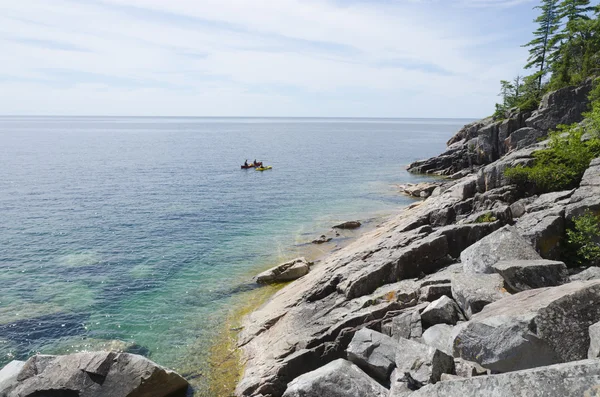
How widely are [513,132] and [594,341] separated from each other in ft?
205

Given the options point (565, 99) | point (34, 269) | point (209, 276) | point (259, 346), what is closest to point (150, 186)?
point (34, 269)

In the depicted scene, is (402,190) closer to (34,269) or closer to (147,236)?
(147,236)

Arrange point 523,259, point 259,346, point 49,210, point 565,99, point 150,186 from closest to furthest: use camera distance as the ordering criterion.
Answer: point 523,259 → point 259,346 → point 49,210 → point 565,99 → point 150,186

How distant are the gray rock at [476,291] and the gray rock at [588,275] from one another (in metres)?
2.45

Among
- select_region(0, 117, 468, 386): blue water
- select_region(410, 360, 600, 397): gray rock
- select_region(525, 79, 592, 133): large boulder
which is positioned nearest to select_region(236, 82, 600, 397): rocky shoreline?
select_region(410, 360, 600, 397): gray rock

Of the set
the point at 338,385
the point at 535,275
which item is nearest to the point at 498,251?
the point at 535,275

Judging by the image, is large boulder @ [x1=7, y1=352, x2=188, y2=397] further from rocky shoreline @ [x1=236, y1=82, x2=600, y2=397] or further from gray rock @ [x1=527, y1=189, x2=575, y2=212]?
gray rock @ [x1=527, y1=189, x2=575, y2=212]

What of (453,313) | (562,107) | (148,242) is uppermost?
(562,107)

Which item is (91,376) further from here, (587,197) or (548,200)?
(548,200)

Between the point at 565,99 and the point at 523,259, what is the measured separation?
54.9m

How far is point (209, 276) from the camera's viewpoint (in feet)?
98.5

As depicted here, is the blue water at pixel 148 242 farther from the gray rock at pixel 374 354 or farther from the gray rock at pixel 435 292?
the gray rock at pixel 435 292

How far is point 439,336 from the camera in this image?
12484 mm

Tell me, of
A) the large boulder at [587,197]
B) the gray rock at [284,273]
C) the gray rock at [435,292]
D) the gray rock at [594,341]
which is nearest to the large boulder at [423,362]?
the gray rock at [594,341]
